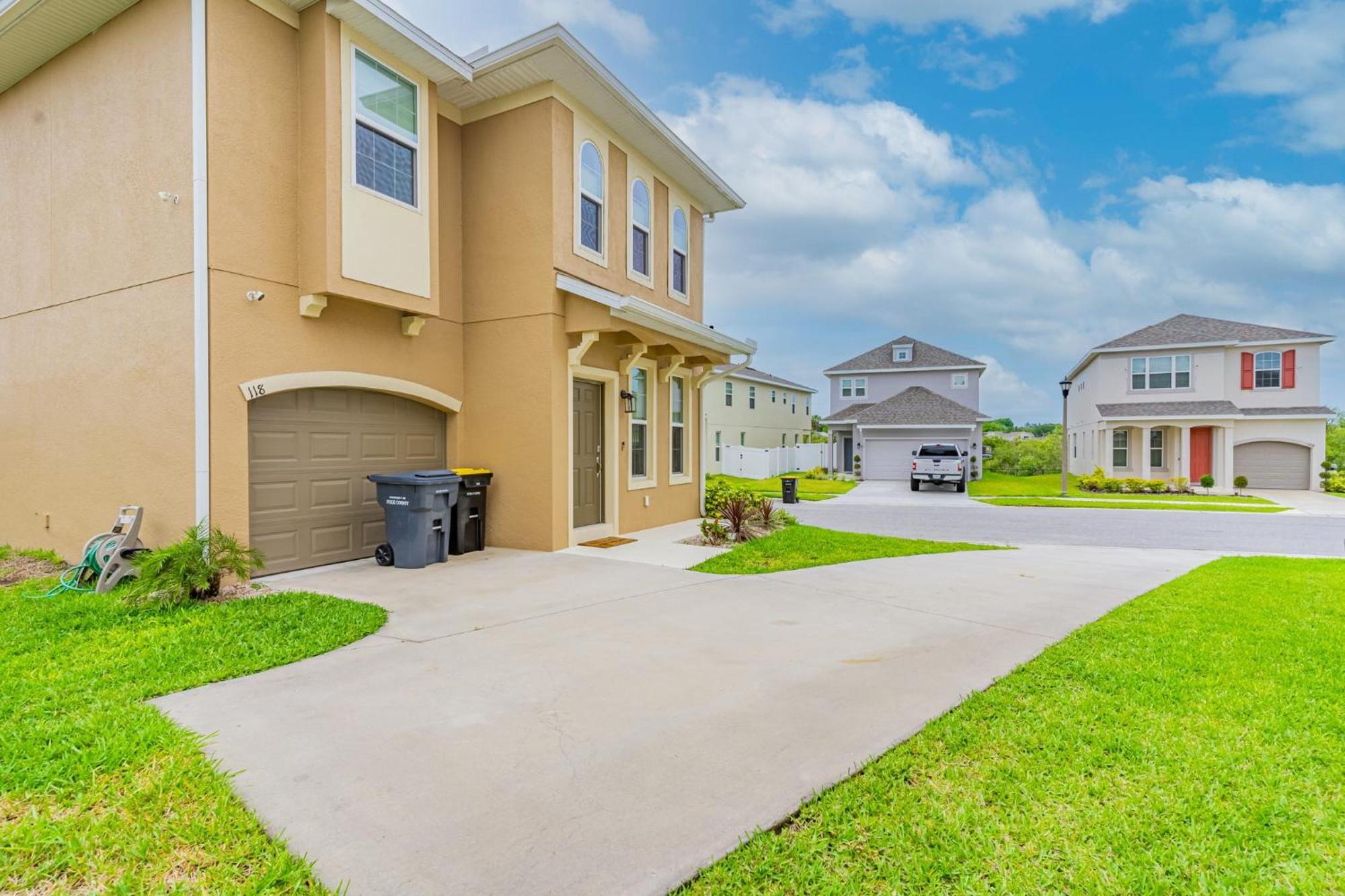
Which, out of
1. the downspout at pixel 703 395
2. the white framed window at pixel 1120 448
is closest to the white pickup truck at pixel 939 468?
the white framed window at pixel 1120 448

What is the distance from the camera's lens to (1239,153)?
1830 cm

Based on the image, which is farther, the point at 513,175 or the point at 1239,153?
the point at 1239,153

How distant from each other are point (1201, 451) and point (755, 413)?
19.7m

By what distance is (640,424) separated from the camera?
1106 cm

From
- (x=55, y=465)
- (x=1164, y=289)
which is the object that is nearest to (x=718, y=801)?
(x=55, y=465)

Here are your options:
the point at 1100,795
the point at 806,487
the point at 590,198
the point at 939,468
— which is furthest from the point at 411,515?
the point at 939,468

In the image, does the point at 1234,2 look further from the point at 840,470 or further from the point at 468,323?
the point at 840,470

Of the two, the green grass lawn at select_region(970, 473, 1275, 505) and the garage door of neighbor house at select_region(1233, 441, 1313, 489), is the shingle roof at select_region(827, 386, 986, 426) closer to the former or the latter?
the green grass lawn at select_region(970, 473, 1275, 505)

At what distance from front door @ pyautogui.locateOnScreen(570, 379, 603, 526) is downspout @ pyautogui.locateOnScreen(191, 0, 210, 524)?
442 centimetres

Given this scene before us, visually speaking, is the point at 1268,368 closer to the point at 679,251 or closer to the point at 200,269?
the point at 679,251

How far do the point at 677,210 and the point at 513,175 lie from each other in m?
4.53

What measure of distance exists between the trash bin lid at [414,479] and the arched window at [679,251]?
6.61 meters

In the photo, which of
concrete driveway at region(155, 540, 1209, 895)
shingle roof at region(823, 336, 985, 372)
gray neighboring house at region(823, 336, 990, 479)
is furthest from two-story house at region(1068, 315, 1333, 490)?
Answer: concrete driveway at region(155, 540, 1209, 895)

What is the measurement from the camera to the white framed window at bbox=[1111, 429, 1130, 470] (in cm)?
2625
